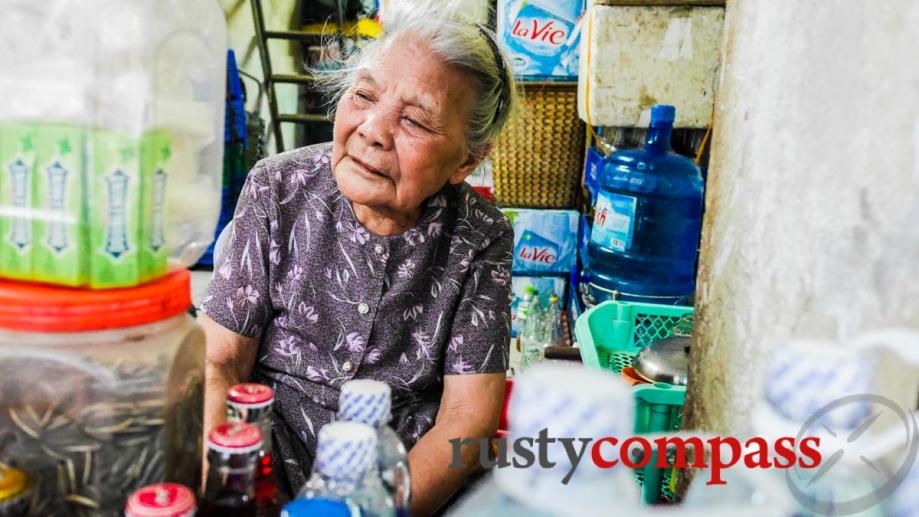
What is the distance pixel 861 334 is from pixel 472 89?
40.3 inches

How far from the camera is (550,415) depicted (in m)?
Answer: 0.49

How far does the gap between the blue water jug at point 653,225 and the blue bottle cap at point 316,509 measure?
2.30 m

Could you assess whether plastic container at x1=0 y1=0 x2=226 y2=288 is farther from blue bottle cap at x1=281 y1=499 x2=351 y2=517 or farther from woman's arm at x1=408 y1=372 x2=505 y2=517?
woman's arm at x1=408 y1=372 x2=505 y2=517

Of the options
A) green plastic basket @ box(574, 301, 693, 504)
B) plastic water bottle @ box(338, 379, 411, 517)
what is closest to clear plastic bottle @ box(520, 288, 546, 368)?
green plastic basket @ box(574, 301, 693, 504)

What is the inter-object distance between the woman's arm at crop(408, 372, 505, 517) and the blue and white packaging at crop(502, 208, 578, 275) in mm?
2137

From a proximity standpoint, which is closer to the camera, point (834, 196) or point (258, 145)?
point (834, 196)

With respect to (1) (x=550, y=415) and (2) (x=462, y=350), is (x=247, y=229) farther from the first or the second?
(1) (x=550, y=415)

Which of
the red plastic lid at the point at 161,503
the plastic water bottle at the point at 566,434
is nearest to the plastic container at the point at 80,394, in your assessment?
the red plastic lid at the point at 161,503

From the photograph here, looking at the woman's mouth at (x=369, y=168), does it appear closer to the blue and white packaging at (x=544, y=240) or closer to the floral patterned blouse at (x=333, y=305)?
the floral patterned blouse at (x=333, y=305)

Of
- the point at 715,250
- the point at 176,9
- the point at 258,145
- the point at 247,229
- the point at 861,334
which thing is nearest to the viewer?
the point at 861,334

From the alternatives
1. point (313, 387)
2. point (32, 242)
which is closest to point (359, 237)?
point (313, 387)

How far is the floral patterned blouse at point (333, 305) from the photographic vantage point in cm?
149

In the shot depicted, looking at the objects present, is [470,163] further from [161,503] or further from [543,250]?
[543,250]

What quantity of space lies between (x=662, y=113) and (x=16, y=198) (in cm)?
231
